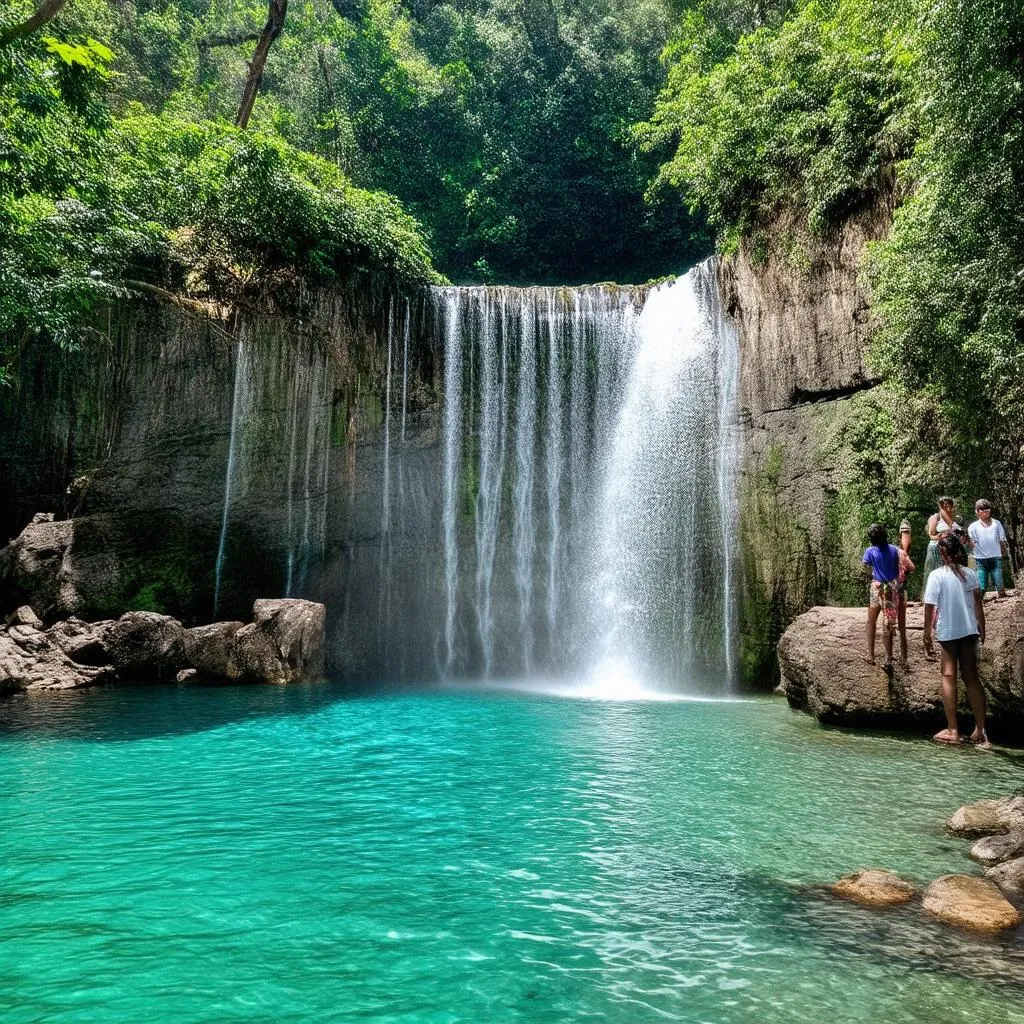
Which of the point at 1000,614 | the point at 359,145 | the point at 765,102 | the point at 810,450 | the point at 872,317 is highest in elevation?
the point at 359,145

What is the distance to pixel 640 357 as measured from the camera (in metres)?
16.2

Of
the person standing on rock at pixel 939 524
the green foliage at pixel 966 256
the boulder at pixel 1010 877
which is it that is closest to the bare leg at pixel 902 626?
the person standing on rock at pixel 939 524

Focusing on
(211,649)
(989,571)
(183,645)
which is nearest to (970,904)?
(989,571)

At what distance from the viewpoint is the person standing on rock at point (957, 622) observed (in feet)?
22.1

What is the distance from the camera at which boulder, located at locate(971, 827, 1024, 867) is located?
13.9 ft

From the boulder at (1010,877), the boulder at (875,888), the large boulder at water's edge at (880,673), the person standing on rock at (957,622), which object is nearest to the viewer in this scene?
the boulder at (875,888)

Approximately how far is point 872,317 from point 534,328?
264 inches

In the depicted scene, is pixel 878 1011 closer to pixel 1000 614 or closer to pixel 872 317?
pixel 1000 614

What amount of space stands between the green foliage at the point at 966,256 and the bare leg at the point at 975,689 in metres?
3.74

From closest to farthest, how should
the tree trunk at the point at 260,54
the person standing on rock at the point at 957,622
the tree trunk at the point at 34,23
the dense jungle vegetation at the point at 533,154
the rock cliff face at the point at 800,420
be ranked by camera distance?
the tree trunk at the point at 34,23, the person standing on rock at the point at 957,622, the dense jungle vegetation at the point at 533,154, the rock cliff face at the point at 800,420, the tree trunk at the point at 260,54

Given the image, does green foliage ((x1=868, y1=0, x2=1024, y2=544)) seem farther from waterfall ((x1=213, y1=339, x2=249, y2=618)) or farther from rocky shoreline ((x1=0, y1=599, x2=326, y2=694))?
waterfall ((x1=213, y1=339, x2=249, y2=618))

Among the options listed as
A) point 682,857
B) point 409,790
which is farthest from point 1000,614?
point 409,790

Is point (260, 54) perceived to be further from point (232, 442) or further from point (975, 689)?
point (975, 689)

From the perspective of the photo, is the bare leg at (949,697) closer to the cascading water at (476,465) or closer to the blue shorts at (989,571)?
the blue shorts at (989,571)
